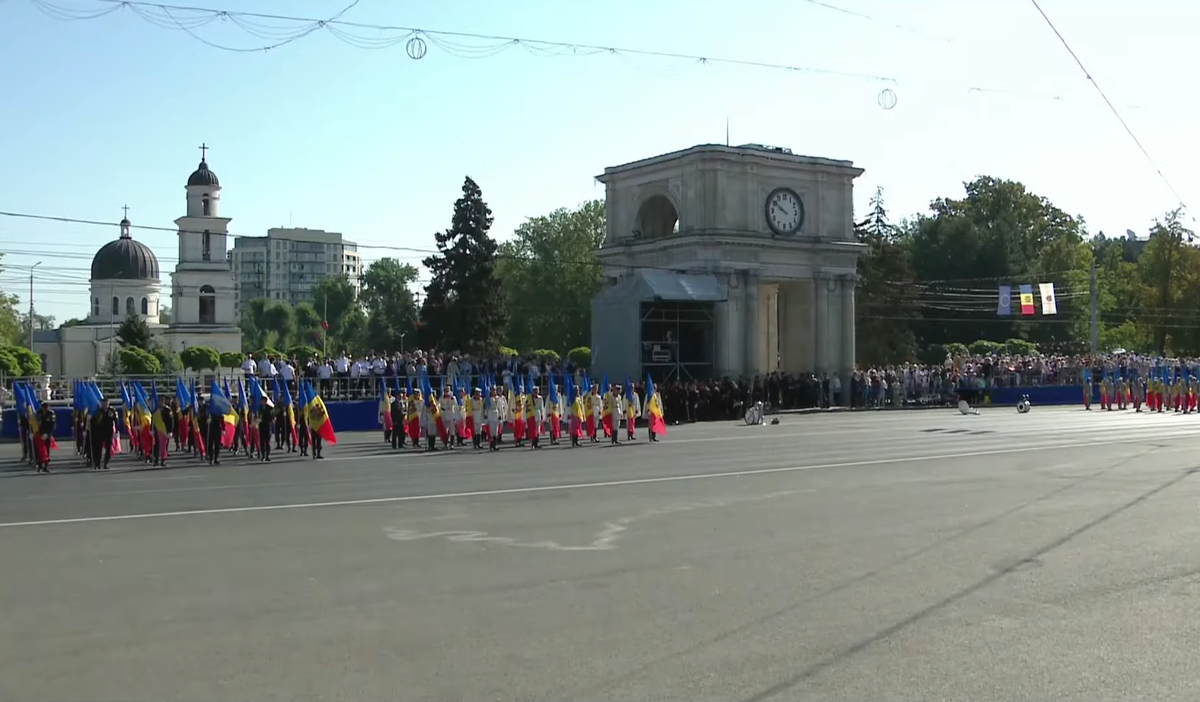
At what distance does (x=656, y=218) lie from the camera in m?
54.3

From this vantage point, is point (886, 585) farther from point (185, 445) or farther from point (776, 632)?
point (185, 445)

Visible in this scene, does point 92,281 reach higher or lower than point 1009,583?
higher

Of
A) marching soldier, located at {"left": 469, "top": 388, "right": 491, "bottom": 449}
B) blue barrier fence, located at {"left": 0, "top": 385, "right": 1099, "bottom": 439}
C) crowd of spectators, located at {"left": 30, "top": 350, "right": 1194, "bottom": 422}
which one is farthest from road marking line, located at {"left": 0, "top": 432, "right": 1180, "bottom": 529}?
blue barrier fence, located at {"left": 0, "top": 385, "right": 1099, "bottom": 439}

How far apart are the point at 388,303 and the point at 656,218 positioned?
84.0m

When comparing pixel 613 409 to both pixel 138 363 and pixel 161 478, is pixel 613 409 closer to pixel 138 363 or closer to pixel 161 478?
pixel 161 478

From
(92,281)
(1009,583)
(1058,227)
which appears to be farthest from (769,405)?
(92,281)

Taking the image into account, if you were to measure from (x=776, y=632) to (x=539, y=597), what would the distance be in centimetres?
217

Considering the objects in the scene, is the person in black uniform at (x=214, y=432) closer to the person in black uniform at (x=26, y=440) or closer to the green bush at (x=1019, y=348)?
the person in black uniform at (x=26, y=440)

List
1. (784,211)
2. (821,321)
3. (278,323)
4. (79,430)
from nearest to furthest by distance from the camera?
(79,430)
(784,211)
(821,321)
(278,323)

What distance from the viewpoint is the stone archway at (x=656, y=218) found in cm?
5294

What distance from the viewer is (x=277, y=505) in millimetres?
16531

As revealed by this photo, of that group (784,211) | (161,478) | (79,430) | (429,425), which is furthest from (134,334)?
(161,478)

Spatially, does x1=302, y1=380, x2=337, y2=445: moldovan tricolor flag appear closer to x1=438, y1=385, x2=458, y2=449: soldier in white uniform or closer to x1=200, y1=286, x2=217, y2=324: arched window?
x1=438, y1=385, x2=458, y2=449: soldier in white uniform

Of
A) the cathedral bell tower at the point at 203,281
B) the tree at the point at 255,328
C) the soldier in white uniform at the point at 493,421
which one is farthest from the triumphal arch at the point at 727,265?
the tree at the point at 255,328
